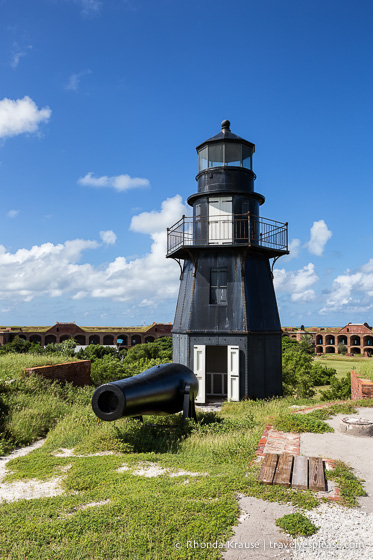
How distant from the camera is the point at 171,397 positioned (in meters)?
9.70

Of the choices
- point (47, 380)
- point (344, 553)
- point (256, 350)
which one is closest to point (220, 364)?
point (256, 350)

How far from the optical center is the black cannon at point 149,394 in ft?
25.7

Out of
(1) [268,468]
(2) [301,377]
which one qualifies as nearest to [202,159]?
(2) [301,377]

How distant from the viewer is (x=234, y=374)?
14.7 meters

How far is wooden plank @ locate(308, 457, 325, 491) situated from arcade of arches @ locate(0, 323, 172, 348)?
56342 millimetres

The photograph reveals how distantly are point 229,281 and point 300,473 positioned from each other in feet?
33.1

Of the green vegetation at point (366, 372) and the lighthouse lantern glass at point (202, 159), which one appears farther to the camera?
the lighthouse lantern glass at point (202, 159)

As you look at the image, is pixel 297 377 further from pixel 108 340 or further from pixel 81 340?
pixel 81 340

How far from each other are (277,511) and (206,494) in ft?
3.01

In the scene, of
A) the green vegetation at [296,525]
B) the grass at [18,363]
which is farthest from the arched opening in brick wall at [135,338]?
the green vegetation at [296,525]

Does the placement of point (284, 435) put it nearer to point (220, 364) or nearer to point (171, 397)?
point (171, 397)

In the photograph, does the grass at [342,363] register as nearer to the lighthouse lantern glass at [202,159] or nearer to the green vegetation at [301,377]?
the green vegetation at [301,377]

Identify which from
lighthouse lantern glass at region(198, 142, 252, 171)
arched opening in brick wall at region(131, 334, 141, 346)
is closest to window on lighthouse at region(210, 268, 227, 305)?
lighthouse lantern glass at region(198, 142, 252, 171)

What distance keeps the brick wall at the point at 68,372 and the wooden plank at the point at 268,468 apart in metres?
9.33
